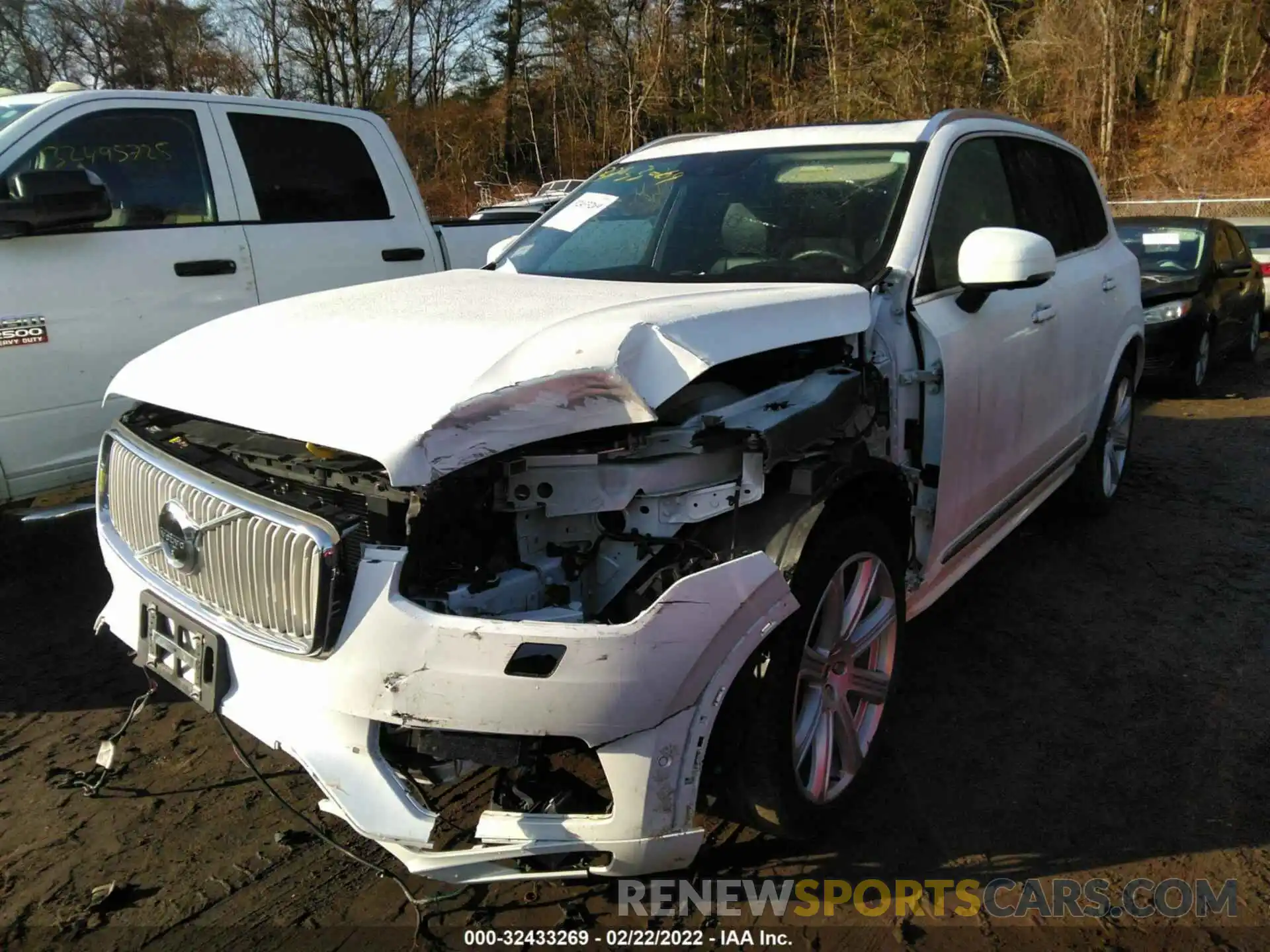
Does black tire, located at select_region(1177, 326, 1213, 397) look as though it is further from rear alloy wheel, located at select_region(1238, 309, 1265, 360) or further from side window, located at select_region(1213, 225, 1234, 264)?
rear alloy wheel, located at select_region(1238, 309, 1265, 360)

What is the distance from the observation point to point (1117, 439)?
17.8ft

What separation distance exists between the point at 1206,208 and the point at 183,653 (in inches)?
887

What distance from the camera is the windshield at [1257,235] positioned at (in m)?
12.8

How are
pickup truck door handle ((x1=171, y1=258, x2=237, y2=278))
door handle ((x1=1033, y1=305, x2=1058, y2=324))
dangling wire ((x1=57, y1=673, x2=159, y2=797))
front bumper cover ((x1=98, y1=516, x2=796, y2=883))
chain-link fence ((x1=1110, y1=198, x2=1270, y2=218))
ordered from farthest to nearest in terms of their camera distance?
chain-link fence ((x1=1110, y1=198, x2=1270, y2=218)) < pickup truck door handle ((x1=171, y1=258, x2=237, y2=278)) < door handle ((x1=1033, y1=305, x2=1058, y2=324)) < dangling wire ((x1=57, y1=673, x2=159, y2=797)) < front bumper cover ((x1=98, y1=516, x2=796, y2=883))

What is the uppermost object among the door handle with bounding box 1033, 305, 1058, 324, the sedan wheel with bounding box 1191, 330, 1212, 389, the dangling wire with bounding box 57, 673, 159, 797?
the door handle with bounding box 1033, 305, 1058, 324

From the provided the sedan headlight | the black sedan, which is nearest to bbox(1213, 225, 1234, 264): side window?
the black sedan

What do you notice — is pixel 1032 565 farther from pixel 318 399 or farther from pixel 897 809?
pixel 318 399

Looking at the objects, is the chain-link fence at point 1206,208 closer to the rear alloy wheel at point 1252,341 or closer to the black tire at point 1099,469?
the rear alloy wheel at point 1252,341

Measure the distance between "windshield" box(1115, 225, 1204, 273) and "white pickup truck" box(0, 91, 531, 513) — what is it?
24.8ft

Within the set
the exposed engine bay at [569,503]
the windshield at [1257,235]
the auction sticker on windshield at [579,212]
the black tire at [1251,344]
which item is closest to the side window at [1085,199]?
the auction sticker on windshield at [579,212]

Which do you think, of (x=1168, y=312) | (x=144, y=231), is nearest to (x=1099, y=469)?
(x=1168, y=312)

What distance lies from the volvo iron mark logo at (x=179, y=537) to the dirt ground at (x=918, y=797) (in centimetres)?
86

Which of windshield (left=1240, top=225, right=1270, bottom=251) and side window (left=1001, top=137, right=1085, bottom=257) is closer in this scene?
side window (left=1001, top=137, right=1085, bottom=257)

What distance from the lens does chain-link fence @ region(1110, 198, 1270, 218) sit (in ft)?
A: 62.3
